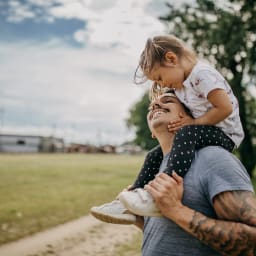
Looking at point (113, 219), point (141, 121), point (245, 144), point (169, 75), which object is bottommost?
point (141, 121)

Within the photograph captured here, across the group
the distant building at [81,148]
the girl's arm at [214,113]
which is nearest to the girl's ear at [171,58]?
the girl's arm at [214,113]

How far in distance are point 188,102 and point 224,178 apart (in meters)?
0.78

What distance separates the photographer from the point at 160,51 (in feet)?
8.30

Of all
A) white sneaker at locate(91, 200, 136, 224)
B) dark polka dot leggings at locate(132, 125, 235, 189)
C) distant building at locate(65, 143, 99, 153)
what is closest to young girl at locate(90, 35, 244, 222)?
dark polka dot leggings at locate(132, 125, 235, 189)

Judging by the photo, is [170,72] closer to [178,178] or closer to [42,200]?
[178,178]

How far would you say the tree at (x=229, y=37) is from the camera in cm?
2105

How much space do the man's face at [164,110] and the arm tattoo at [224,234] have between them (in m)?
0.62

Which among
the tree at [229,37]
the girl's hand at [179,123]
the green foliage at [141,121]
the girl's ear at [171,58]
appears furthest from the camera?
the green foliage at [141,121]

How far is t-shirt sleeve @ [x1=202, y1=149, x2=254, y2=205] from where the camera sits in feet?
5.90

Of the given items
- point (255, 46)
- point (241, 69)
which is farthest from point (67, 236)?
point (241, 69)

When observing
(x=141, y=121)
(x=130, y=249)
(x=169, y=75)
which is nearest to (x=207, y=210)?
(x=169, y=75)

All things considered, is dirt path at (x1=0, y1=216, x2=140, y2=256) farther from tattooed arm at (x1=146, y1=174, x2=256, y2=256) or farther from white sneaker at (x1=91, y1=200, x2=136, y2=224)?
tattooed arm at (x1=146, y1=174, x2=256, y2=256)

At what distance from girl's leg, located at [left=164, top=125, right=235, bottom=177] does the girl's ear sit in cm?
43

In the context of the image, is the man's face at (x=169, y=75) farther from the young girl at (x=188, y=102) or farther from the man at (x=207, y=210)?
the man at (x=207, y=210)
